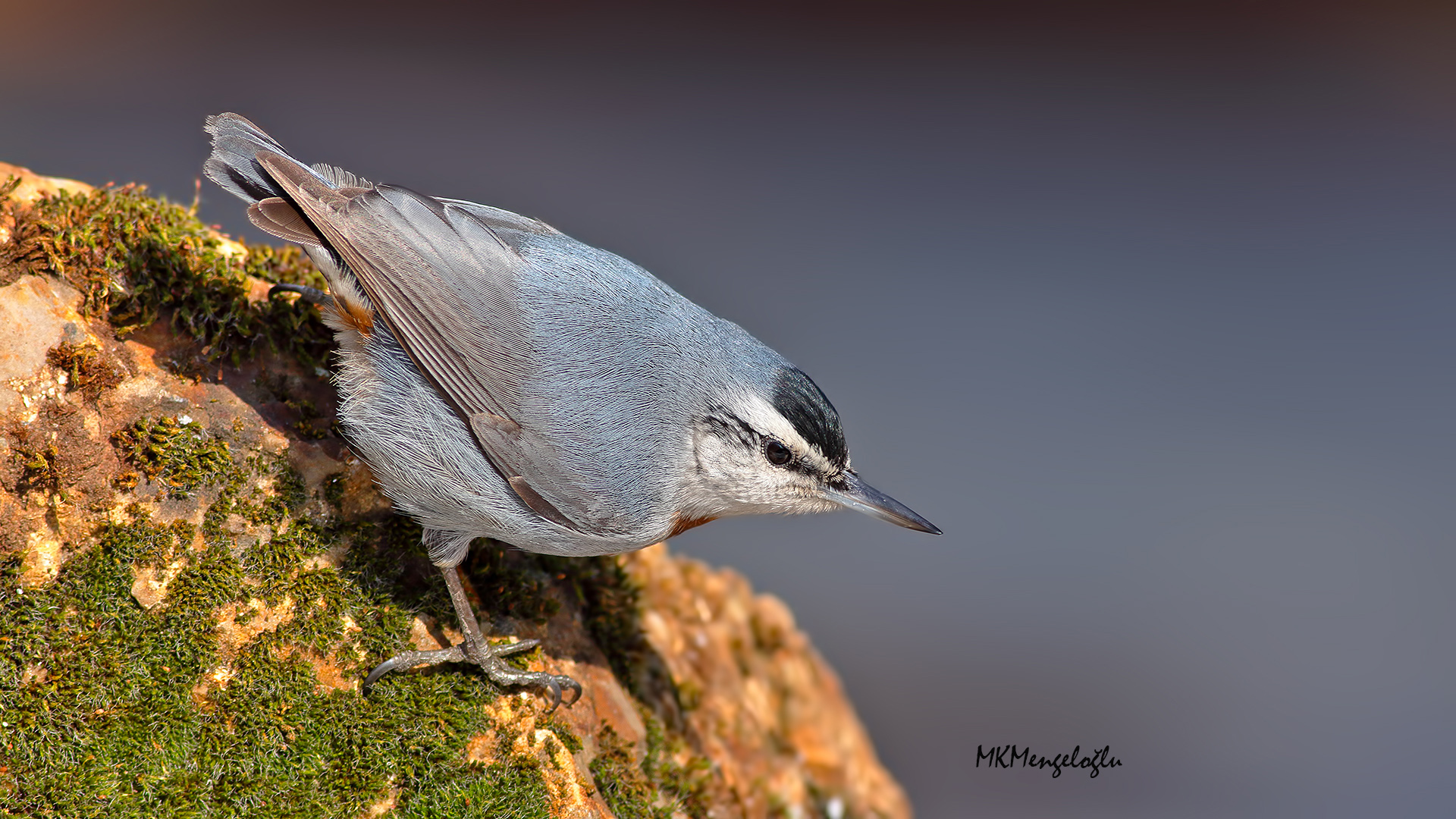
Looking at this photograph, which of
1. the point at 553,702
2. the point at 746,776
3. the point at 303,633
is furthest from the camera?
the point at 746,776

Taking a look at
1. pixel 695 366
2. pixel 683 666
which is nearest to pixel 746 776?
pixel 683 666

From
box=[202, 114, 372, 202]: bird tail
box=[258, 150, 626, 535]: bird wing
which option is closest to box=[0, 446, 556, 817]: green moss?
box=[258, 150, 626, 535]: bird wing

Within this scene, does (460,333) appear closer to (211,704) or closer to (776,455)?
(776,455)

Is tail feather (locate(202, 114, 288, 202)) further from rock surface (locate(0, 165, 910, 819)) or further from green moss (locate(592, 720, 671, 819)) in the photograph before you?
green moss (locate(592, 720, 671, 819))

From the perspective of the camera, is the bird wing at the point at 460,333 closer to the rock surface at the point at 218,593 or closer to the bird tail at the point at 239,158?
the bird tail at the point at 239,158

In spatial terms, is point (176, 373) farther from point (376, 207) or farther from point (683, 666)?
point (683, 666)

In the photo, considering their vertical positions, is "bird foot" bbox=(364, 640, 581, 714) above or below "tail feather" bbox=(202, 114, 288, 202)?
below
